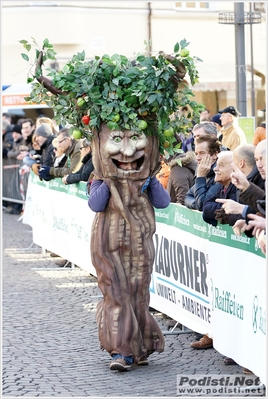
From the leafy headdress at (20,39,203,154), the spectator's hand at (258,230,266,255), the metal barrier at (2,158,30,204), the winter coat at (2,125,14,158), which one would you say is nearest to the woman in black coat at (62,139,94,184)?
the leafy headdress at (20,39,203,154)

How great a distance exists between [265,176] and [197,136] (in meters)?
2.22

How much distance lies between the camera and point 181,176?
35.2 feet

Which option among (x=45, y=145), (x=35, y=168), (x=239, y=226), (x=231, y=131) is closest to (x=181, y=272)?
(x=239, y=226)

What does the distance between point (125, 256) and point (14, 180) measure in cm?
1396

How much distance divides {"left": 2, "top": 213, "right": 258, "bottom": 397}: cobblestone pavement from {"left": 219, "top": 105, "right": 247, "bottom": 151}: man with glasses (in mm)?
2506

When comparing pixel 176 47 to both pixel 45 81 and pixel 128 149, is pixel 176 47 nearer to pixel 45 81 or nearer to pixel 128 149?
pixel 128 149

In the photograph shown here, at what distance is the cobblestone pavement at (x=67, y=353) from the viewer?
799 cm

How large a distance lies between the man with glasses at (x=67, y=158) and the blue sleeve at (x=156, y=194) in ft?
16.7

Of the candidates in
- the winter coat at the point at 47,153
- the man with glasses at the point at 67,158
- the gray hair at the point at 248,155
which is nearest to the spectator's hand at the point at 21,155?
the winter coat at the point at 47,153

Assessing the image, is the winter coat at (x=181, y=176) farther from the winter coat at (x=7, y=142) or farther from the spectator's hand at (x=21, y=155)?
the winter coat at (x=7, y=142)

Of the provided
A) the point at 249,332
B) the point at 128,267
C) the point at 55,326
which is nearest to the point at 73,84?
the point at 128,267

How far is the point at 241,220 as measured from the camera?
7676 mm

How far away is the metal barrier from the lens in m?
21.0

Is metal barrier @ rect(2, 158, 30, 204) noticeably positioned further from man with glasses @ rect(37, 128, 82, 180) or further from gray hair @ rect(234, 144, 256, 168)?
gray hair @ rect(234, 144, 256, 168)
